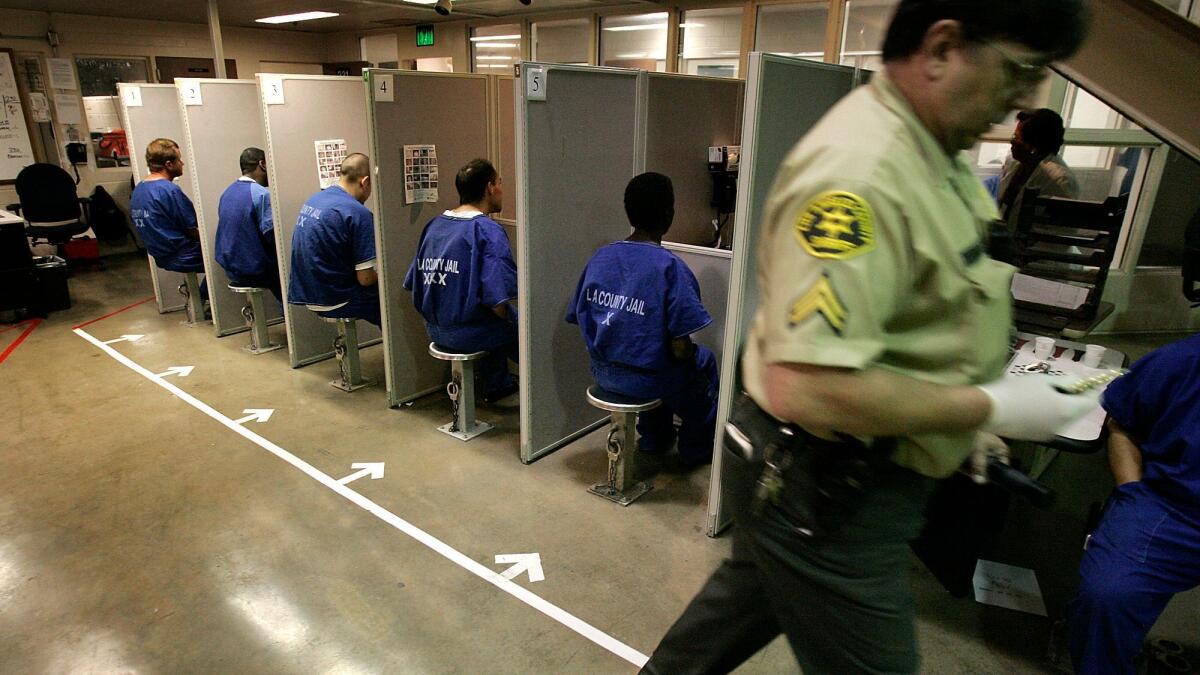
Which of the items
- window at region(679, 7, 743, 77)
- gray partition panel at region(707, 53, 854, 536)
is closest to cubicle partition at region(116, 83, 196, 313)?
gray partition panel at region(707, 53, 854, 536)

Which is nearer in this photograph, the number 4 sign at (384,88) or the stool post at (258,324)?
the number 4 sign at (384,88)

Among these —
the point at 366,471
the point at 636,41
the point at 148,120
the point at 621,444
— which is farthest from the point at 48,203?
the point at 621,444

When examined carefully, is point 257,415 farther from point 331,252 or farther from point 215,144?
point 215,144

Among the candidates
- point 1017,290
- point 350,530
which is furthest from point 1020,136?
point 350,530

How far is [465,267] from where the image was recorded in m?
3.03

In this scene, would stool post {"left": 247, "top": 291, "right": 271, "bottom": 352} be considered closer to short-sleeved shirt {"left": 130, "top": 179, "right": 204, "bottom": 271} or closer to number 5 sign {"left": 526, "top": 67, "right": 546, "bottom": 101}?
short-sleeved shirt {"left": 130, "top": 179, "right": 204, "bottom": 271}

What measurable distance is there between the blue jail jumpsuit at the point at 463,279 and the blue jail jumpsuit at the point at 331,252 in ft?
1.89

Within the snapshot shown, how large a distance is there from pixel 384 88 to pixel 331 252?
90cm

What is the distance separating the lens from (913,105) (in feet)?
2.84

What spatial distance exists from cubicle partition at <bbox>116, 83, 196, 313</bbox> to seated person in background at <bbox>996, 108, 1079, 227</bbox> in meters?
5.27

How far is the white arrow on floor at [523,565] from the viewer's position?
232 cm

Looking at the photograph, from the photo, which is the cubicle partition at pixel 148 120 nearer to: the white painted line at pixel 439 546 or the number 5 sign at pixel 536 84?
the white painted line at pixel 439 546

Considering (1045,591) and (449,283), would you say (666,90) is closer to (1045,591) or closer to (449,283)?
(449,283)

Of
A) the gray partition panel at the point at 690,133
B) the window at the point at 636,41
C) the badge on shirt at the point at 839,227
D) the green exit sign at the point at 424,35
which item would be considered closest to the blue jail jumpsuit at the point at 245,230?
the gray partition panel at the point at 690,133
